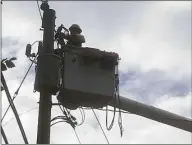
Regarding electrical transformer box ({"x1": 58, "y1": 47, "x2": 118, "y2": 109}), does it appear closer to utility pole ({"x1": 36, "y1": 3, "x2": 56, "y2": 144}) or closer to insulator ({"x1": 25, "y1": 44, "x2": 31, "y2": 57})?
utility pole ({"x1": 36, "y1": 3, "x2": 56, "y2": 144})

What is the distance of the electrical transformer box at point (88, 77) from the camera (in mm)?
8359

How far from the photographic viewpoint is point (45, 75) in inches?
311

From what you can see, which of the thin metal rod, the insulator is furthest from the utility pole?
the thin metal rod

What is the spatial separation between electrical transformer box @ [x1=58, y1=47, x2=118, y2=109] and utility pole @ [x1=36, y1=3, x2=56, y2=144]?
0.48 meters

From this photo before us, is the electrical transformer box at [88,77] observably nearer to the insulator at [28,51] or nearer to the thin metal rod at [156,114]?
the thin metal rod at [156,114]

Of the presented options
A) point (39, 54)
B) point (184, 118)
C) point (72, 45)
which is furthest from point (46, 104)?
point (184, 118)

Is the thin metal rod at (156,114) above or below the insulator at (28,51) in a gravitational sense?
below

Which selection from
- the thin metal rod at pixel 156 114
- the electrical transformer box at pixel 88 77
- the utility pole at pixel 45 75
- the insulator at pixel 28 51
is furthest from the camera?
the thin metal rod at pixel 156 114

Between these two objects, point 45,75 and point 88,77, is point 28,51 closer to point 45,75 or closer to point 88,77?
point 45,75

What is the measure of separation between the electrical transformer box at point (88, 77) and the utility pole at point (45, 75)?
48cm

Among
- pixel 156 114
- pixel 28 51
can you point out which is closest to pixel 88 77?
pixel 28 51

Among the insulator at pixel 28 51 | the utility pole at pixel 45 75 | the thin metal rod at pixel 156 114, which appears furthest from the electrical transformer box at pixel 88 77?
the insulator at pixel 28 51

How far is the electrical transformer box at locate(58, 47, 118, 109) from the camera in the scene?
27.4 feet

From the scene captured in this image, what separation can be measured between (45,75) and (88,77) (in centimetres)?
106
